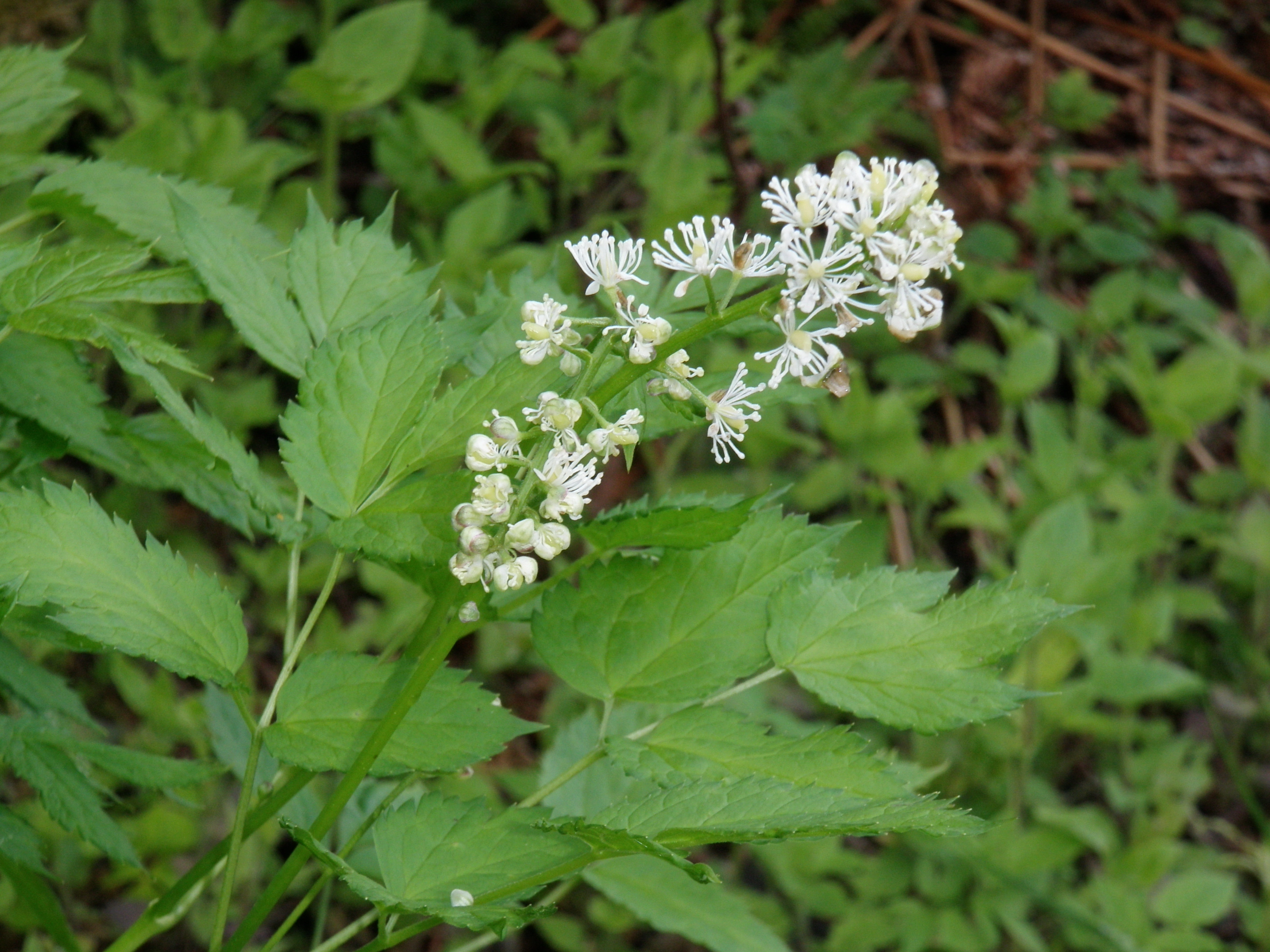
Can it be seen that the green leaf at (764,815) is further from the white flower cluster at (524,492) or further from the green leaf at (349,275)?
the green leaf at (349,275)

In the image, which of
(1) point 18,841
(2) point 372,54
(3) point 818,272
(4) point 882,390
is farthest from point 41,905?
(4) point 882,390

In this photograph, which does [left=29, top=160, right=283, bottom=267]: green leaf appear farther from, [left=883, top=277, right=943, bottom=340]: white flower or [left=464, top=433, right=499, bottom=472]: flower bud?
[left=883, top=277, right=943, bottom=340]: white flower

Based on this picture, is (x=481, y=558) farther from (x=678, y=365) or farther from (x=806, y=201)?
(x=806, y=201)

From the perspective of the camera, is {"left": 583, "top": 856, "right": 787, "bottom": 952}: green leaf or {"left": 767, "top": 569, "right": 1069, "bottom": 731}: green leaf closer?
{"left": 767, "top": 569, "right": 1069, "bottom": 731}: green leaf

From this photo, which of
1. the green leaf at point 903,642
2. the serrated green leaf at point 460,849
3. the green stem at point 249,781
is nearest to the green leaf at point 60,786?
the green stem at point 249,781

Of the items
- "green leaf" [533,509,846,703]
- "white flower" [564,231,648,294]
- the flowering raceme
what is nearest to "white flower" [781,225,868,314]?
the flowering raceme
